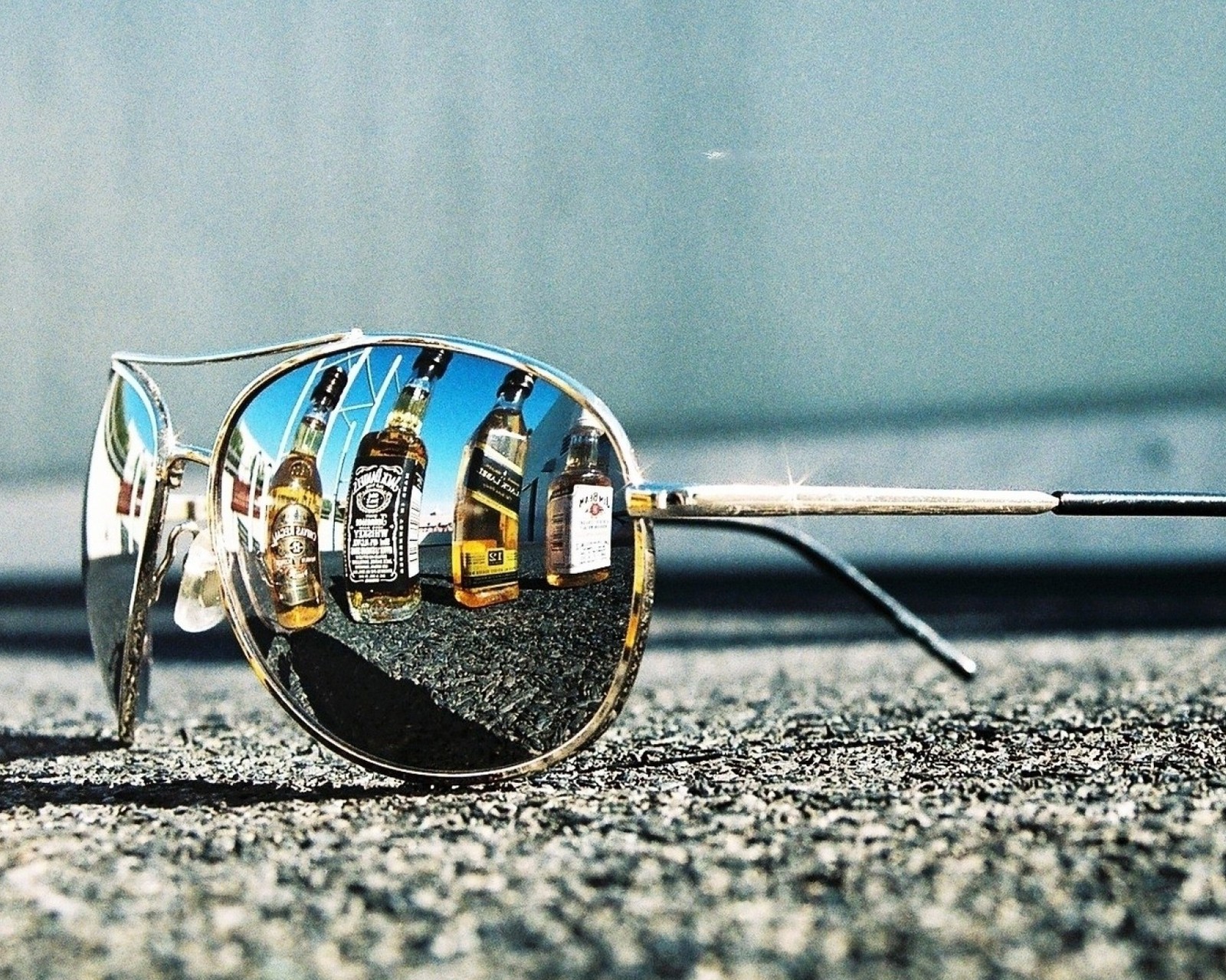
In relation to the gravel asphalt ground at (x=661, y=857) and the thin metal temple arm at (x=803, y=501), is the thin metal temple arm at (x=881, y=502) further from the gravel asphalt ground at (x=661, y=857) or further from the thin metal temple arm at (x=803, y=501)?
the gravel asphalt ground at (x=661, y=857)

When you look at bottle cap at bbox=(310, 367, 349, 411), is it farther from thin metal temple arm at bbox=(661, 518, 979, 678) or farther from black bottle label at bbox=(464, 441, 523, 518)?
thin metal temple arm at bbox=(661, 518, 979, 678)

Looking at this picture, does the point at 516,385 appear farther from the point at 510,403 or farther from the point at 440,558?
the point at 440,558

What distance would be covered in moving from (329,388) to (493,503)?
0.49 ft

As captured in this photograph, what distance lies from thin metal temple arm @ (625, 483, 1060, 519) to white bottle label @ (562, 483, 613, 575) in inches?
0.9

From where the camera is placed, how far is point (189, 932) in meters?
0.46

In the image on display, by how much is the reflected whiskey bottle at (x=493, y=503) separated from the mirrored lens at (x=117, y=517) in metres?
0.33

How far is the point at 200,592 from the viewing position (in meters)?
0.86

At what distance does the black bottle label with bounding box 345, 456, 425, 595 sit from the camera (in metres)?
0.73

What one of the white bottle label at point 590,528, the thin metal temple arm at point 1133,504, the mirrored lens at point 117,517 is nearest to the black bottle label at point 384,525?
the white bottle label at point 590,528

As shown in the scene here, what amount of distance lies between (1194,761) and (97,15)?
11.1ft

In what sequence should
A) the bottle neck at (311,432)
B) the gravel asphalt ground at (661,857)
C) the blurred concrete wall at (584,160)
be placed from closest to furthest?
the gravel asphalt ground at (661,857)
the bottle neck at (311,432)
the blurred concrete wall at (584,160)

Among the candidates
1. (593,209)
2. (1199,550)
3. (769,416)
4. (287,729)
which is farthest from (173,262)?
(1199,550)

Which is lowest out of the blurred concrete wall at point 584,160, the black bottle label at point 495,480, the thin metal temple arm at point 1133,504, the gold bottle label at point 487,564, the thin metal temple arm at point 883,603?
the thin metal temple arm at point 883,603

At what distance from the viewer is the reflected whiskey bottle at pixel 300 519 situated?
0.76 m
